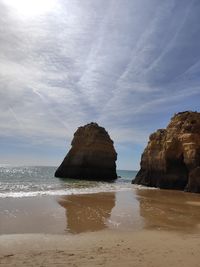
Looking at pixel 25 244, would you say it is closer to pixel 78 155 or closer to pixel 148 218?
pixel 148 218

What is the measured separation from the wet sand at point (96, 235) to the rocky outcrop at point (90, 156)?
35648 millimetres

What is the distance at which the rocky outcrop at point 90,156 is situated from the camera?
176ft

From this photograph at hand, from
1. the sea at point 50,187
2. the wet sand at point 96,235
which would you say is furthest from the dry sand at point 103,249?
the sea at point 50,187

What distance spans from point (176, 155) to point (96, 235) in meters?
25.3

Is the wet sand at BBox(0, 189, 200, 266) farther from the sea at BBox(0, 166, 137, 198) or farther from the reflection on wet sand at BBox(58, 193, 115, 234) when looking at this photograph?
the sea at BBox(0, 166, 137, 198)

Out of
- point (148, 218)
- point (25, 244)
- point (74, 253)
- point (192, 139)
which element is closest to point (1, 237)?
point (25, 244)

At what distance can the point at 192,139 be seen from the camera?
3222 centimetres

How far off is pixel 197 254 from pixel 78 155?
4651 cm

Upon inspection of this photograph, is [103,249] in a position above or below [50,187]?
below

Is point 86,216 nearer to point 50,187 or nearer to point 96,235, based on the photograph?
point 96,235

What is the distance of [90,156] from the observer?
5381 cm

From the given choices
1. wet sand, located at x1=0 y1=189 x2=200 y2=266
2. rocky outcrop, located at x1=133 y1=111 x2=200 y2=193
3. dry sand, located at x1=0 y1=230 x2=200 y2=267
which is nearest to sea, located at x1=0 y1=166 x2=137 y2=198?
rocky outcrop, located at x1=133 y1=111 x2=200 y2=193

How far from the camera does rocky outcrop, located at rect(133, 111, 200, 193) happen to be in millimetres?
30844

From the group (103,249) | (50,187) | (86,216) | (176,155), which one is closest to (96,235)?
(103,249)
